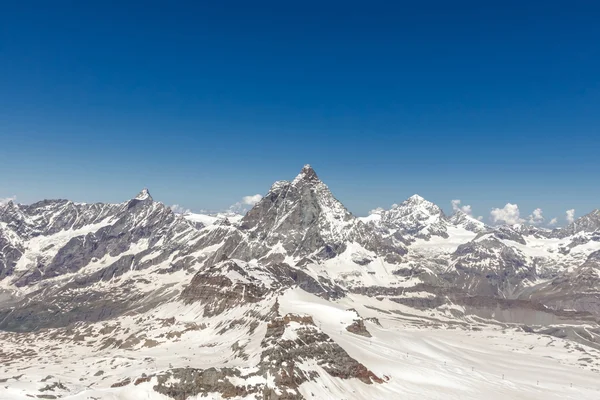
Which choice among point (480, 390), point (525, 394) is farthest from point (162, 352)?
point (525, 394)

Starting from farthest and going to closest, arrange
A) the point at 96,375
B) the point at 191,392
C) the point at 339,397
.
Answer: the point at 96,375
the point at 339,397
the point at 191,392

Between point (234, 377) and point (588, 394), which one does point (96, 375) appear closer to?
point (234, 377)

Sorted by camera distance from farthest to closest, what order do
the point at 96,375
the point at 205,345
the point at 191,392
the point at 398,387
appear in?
the point at 205,345 < the point at 96,375 < the point at 398,387 < the point at 191,392

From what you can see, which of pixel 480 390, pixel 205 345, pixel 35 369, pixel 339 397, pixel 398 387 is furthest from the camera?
pixel 205 345

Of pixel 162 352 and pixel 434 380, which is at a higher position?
pixel 434 380

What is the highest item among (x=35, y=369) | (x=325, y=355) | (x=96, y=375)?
(x=325, y=355)

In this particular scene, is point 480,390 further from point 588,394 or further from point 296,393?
point 296,393

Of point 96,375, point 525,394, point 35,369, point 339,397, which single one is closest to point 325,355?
point 339,397

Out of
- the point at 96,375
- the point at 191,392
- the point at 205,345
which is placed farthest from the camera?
the point at 205,345

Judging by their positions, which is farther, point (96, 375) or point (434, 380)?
point (96, 375)
